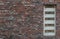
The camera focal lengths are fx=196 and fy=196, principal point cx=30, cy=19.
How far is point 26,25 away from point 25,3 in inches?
29.2

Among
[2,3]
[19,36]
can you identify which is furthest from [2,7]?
[19,36]

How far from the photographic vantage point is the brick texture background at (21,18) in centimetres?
661

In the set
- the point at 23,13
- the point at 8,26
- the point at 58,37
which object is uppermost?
the point at 23,13

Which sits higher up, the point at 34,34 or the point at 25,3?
the point at 25,3

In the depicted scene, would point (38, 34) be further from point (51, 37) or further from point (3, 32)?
point (3, 32)

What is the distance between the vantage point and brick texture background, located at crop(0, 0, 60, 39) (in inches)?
260

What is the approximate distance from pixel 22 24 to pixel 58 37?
130cm

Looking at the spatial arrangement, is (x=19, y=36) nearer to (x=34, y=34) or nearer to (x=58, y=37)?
(x=34, y=34)

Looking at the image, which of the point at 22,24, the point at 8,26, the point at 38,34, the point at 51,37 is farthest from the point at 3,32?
the point at 51,37

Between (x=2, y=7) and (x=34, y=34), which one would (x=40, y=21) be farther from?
(x=2, y=7)

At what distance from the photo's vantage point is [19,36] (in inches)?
261

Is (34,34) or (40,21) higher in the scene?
(40,21)

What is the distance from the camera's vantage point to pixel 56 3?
664cm

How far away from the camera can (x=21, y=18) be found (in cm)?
663
